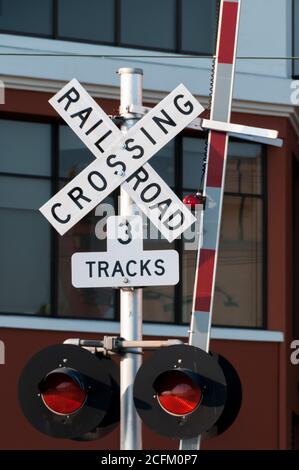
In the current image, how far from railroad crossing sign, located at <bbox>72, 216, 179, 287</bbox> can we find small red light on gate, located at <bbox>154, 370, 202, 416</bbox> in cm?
67

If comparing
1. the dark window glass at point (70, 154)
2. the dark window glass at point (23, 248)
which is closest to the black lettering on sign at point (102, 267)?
the dark window glass at point (23, 248)

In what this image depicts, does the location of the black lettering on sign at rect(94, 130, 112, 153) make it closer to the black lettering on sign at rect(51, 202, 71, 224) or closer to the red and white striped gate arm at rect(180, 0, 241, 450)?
the black lettering on sign at rect(51, 202, 71, 224)

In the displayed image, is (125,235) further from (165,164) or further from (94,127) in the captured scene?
(165,164)

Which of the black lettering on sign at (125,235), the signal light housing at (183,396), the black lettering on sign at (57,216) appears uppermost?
the black lettering on sign at (57,216)

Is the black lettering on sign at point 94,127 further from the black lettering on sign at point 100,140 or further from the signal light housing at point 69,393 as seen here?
the signal light housing at point 69,393

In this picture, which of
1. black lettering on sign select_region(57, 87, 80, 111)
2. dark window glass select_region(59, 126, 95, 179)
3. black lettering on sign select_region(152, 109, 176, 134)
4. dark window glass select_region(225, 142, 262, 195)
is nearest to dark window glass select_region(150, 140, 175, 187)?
dark window glass select_region(225, 142, 262, 195)

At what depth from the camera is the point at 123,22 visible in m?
16.4

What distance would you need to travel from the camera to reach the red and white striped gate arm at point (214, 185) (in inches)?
329

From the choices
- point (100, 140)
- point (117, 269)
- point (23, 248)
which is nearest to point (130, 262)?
point (117, 269)

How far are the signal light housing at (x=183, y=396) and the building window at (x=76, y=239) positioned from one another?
8.46m

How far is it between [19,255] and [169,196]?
8423mm

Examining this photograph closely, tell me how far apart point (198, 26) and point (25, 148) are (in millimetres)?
2729

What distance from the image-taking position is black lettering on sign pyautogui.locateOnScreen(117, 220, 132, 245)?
7379 mm
